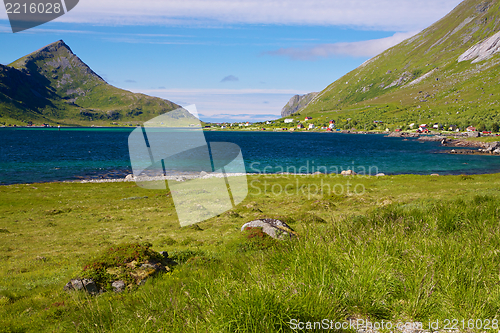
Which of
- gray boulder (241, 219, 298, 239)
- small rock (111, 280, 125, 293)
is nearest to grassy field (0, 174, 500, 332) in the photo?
gray boulder (241, 219, 298, 239)

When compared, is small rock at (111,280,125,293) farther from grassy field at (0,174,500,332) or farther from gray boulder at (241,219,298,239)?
gray boulder at (241,219,298,239)

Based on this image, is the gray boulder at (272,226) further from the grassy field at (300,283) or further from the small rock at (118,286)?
the small rock at (118,286)

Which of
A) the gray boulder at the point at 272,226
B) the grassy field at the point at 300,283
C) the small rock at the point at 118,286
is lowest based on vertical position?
the gray boulder at the point at 272,226

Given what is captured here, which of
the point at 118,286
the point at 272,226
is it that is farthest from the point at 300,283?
the point at 272,226

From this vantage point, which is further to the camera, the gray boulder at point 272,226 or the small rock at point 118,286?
the gray boulder at point 272,226

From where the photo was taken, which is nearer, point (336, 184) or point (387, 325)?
point (387, 325)

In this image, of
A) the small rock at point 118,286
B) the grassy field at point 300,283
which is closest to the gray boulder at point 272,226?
the grassy field at point 300,283

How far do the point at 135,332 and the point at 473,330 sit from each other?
17.8 ft

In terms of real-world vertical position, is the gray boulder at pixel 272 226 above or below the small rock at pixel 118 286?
below

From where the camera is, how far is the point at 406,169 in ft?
241

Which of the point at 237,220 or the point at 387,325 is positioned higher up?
the point at 387,325

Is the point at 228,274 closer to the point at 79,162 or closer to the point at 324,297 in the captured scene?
the point at 324,297

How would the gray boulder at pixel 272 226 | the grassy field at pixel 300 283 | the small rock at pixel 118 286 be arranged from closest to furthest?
the grassy field at pixel 300 283, the small rock at pixel 118 286, the gray boulder at pixel 272 226

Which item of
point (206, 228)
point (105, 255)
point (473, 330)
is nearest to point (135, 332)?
point (473, 330)
